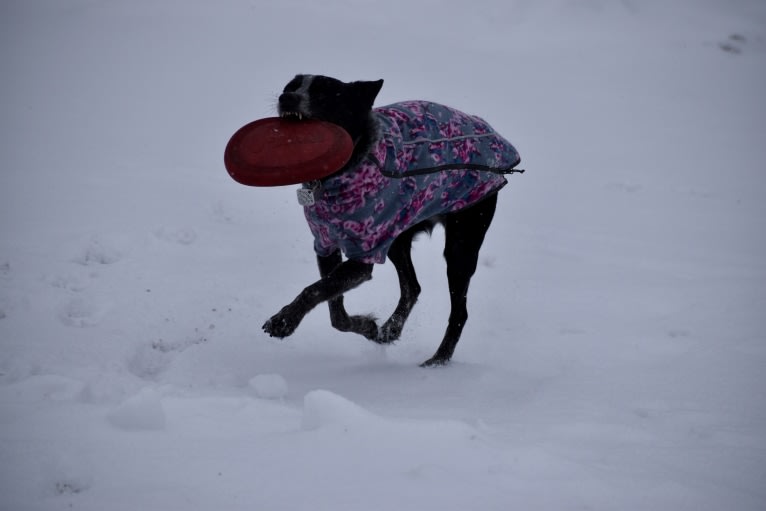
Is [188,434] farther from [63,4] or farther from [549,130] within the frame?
[63,4]

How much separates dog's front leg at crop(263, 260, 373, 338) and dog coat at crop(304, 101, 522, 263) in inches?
2.6

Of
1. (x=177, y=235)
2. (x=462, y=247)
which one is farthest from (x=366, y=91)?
(x=177, y=235)

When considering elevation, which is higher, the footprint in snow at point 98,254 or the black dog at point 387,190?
the black dog at point 387,190

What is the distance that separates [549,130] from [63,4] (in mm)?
8074

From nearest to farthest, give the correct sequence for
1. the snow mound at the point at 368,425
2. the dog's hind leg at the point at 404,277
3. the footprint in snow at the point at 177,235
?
the snow mound at the point at 368,425
the dog's hind leg at the point at 404,277
the footprint in snow at the point at 177,235

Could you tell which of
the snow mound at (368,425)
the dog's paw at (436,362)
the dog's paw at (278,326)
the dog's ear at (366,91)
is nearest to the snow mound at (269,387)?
the dog's paw at (278,326)

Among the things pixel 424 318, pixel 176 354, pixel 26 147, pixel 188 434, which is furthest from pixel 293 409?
pixel 26 147

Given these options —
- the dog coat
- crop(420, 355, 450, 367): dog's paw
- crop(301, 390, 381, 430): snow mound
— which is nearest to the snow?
crop(301, 390, 381, 430): snow mound

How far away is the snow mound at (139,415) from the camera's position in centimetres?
183

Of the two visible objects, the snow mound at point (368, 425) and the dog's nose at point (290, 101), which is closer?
the snow mound at point (368, 425)

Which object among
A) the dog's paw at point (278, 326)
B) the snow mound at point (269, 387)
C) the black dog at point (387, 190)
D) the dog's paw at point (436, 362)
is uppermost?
the black dog at point (387, 190)

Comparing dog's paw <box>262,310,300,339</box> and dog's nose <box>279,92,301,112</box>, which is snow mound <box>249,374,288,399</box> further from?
dog's nose <box>279,92,301,112</box>

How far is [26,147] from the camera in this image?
531 centimetres

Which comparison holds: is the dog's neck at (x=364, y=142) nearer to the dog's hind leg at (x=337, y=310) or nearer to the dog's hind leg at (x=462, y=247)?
the dog's hind leg at (x=337, y=310)
